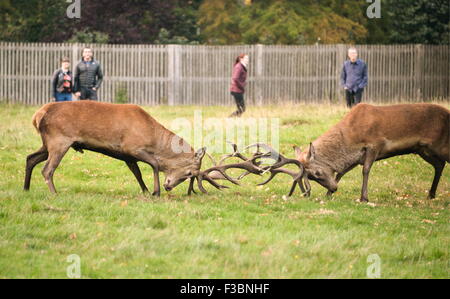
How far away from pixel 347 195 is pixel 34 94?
1685 centimetres

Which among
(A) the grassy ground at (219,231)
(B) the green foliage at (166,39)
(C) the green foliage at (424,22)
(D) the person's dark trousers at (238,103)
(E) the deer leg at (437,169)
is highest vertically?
(C) the green foliage at (424,22)

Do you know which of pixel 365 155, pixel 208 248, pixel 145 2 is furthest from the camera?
pixel 145 2

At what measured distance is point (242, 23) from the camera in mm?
35188

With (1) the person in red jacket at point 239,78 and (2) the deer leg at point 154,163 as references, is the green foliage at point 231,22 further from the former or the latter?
(2) the deer leg at point 154,163

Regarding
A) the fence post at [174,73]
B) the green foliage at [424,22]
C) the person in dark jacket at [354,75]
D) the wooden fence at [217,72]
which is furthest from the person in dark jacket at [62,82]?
the green foliage at [424,22]

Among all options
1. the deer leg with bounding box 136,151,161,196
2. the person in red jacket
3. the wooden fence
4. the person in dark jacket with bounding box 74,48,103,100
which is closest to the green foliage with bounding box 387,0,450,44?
the wooden fence

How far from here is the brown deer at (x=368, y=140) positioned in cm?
1269

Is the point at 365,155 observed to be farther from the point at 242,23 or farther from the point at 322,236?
the point at 242,23

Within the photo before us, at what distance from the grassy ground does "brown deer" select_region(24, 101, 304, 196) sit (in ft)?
1.36

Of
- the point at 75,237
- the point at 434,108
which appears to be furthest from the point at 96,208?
the point at 434,108

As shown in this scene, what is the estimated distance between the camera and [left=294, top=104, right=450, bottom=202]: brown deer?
12688 millimetres

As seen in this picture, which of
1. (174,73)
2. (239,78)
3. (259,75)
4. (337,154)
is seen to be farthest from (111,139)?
(259,75)

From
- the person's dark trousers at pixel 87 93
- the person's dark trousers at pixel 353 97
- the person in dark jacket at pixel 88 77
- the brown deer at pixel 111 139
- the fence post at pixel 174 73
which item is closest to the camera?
the brown deer at pixel 111 139

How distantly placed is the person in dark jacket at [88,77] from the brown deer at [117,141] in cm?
662
